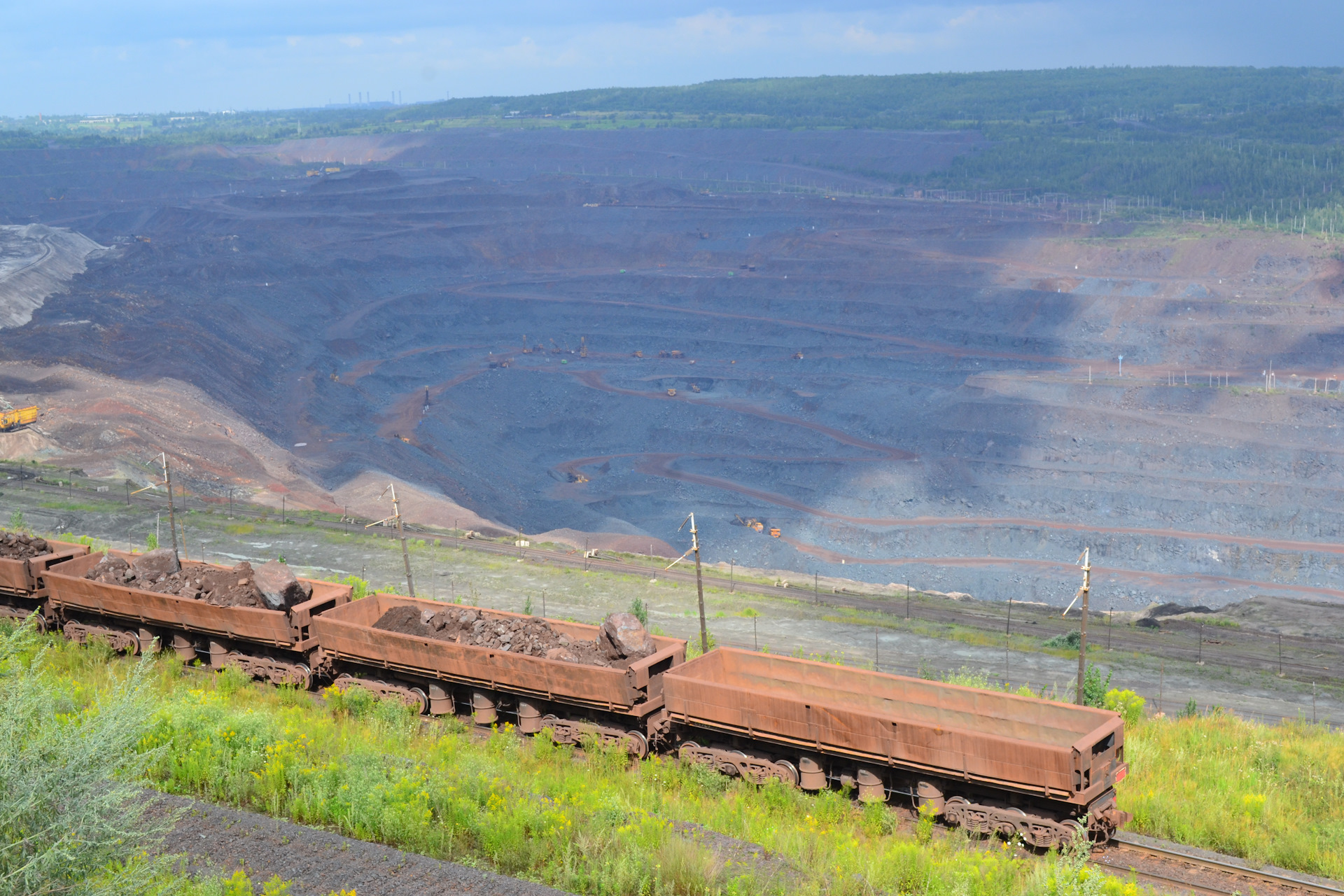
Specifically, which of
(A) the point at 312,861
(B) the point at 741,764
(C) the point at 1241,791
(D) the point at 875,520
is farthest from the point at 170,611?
(D) the point at 875,520

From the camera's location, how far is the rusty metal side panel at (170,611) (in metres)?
22.2

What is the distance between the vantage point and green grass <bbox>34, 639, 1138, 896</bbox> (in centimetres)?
1370

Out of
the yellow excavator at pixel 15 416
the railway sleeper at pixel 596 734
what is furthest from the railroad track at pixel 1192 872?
the yellow excavator at pixel 15 416

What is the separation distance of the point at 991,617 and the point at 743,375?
50076 mm

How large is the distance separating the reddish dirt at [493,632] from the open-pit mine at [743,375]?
1146 inches

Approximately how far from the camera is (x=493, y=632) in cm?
2162

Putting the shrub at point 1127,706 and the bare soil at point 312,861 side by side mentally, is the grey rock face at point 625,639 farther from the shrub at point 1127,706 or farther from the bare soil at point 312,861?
the shrub at point 1127,706

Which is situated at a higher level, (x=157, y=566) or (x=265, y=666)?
(x=157, y=566)

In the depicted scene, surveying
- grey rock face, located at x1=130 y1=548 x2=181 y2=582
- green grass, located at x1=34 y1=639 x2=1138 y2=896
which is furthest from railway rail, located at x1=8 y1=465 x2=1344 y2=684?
green grass, located at x1=34 y1=639 x2=1138 y2=896

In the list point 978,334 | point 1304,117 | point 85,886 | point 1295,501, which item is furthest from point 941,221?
point 85,886

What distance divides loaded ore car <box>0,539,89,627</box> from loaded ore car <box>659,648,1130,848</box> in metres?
15.8

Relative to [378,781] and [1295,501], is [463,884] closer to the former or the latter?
[378,781]

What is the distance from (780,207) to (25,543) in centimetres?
11381

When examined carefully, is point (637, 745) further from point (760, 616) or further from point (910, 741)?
point (760, 616)
